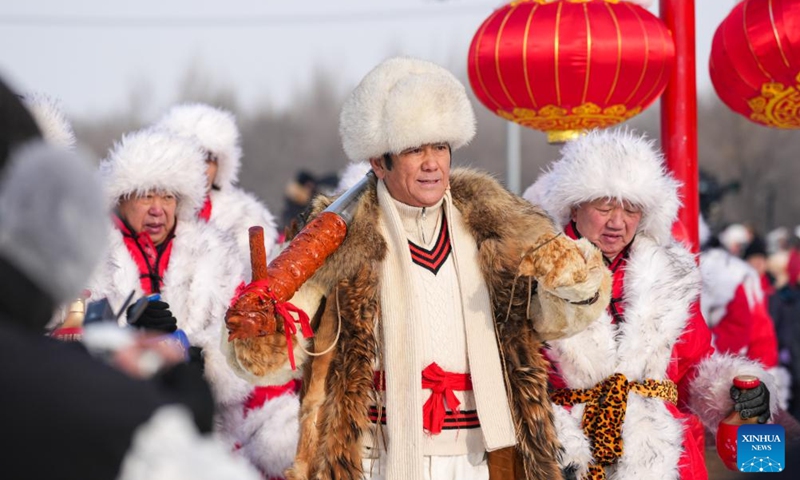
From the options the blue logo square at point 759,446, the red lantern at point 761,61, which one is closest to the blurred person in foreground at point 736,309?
the red lantern at point 761,61

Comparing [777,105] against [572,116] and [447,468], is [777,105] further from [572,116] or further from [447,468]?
[447,468]

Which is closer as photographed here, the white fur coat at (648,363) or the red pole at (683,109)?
the white fur coat at (648,363)

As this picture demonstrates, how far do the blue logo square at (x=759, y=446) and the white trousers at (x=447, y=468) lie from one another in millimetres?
1007

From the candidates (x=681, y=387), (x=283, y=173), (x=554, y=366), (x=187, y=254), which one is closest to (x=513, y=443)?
(x=554, y=366)

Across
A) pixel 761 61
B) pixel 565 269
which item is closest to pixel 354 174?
pixel 761 61

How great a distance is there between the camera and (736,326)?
778 cm

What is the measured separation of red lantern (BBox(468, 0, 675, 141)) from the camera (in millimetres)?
5414

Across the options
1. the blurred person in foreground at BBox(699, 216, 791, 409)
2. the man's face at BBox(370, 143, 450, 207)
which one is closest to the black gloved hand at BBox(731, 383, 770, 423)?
the man's face at BBox(370, 143, 450, 207)

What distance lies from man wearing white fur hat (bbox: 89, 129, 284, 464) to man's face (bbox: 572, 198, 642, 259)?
1638 mm

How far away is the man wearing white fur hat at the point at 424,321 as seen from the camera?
11.8ft

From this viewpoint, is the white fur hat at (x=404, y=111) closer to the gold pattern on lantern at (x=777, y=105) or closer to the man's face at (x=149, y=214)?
the man's face at (x=149, y=214)

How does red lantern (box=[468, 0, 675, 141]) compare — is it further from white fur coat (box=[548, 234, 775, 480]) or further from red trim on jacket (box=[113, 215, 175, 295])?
red trim on jacket (box=[113, 215, 175, 295])

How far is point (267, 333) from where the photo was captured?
3432 millimetres

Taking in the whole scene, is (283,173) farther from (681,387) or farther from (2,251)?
(2,251)
